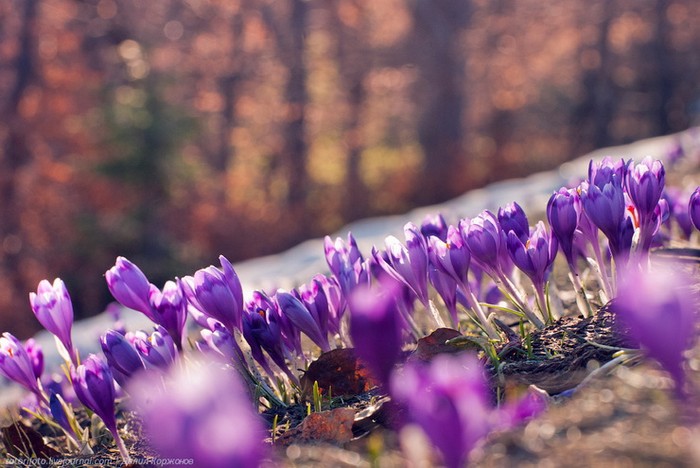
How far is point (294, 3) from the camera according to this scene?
21.0m

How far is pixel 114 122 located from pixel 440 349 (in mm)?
13686

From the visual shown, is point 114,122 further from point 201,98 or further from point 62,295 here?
point 62,295

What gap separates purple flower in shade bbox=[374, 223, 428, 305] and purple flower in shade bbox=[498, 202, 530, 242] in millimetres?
203

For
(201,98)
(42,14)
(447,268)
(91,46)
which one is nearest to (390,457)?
(447,268)

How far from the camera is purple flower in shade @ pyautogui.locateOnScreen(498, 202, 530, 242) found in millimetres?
2016

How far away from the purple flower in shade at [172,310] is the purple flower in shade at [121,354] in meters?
0.10

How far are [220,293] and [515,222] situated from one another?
2.33ft

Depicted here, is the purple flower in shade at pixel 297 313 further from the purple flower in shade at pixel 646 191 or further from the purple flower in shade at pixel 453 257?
the purple flower in shade at pixel 646 191

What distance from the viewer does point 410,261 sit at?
197cm

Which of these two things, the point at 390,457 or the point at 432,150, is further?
the point at 432,150

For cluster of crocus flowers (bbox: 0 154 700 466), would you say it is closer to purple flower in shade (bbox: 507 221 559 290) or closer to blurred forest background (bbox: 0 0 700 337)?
purple flower in shade (bbox: 507 221 559 290)

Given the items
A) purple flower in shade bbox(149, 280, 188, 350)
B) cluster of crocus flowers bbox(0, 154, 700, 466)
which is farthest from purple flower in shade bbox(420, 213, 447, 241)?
purple flower in shade bbox(149, 280, 188, 350)

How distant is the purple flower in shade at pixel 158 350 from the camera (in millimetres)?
1880

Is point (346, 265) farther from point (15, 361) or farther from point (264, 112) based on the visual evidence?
point (264, 112)
